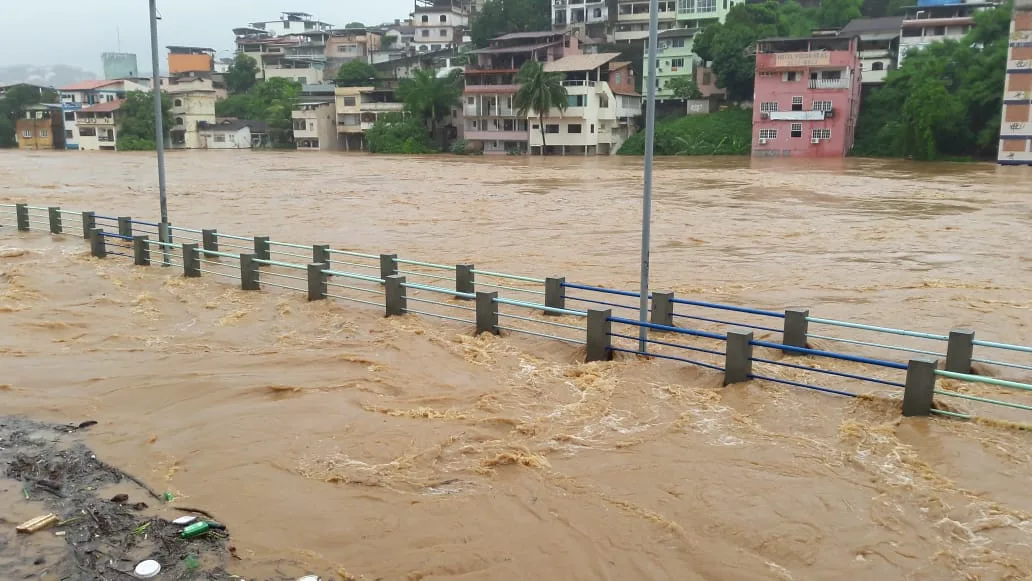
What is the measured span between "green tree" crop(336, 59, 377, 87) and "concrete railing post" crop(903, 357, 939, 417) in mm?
76029

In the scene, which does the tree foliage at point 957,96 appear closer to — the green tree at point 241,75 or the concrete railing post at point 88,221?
the concrete railing post at point 88,221

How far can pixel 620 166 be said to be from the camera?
52812mm

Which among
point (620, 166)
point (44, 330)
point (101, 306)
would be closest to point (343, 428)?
point (44, 330)

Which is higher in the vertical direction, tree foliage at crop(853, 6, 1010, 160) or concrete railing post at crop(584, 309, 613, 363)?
tree foliage at crop(853, 6, 1010, 160)

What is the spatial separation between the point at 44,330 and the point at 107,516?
23.3 ft

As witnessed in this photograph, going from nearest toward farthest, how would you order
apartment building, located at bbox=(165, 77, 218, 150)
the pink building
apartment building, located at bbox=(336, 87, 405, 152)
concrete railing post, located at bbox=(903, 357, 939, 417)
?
1. concrete railing post, located at bbox=(903, 357, 939, 417)
2. the pink building
3. apartment building, located at bbox=(336, 87, 405, 152)
4. apartment building, located at bbox=(165, 77, 218, 150)

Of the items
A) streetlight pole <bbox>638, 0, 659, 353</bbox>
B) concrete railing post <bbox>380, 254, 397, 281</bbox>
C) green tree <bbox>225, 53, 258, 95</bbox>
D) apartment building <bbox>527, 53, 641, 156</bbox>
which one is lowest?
concrete railing post <bbox>380, 254, 397, 281</bbox>

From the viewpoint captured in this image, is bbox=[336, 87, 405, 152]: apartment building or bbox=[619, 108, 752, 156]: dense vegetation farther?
bbox=[336, 87, 405, 152]: apartment building

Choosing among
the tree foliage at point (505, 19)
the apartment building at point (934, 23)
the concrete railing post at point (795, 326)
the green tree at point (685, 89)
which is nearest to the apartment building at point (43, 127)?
the tree foliage at point (505, 19)

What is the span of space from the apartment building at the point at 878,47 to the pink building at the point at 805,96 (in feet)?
16.2

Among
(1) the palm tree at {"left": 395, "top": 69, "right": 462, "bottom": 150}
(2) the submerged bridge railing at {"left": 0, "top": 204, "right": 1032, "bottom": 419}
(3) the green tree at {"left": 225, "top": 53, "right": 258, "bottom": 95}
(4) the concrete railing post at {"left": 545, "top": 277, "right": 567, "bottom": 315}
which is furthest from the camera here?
(3) the green tree at {"left": 225, "top": 53, "right": 258, "bottom": 95}

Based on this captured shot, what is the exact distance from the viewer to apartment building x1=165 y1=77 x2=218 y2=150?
84.1 meters

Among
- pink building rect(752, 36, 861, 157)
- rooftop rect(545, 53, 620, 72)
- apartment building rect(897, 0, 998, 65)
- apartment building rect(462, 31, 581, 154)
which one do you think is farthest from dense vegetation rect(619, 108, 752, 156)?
apartment building rect(897, 0, 998, 65)

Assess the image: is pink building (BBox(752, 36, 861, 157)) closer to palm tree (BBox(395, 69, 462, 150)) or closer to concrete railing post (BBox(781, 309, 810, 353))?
palm tree (BBox(395, 69, 462, 150))
